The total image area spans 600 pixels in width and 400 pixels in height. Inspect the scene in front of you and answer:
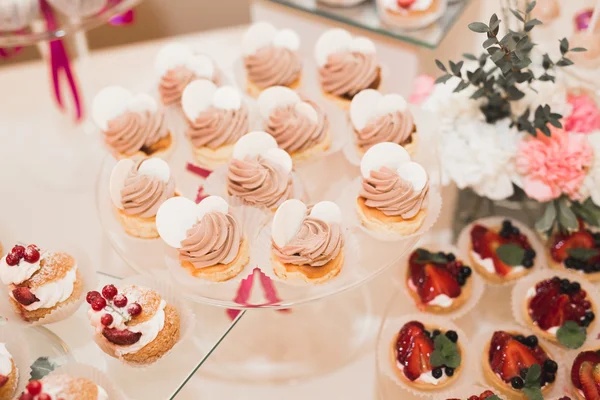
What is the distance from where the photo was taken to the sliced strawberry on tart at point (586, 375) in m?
1.69

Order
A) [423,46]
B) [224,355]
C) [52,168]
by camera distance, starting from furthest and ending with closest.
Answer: [52,168] < [423,46] < [224,355]

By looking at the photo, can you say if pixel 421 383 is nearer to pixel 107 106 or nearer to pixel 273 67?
pixel 273 67

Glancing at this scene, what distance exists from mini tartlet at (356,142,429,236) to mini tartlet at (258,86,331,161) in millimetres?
231

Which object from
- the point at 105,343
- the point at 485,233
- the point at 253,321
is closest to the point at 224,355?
the point at 253,321

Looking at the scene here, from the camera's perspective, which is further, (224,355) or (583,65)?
(583,65)

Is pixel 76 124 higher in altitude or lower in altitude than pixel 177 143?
lower

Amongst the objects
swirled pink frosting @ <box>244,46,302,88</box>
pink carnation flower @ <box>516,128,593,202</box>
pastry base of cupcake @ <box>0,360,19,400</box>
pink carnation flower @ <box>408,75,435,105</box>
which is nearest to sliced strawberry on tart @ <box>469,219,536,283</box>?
pink carnation flower @ <box>516,128,593,202</box>

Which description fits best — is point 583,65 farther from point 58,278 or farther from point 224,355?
point 58,278

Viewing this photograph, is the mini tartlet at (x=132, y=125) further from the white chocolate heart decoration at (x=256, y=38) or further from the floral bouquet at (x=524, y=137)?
the floral bouquet at (x=524, y=137)

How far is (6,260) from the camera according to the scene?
64.7 inches

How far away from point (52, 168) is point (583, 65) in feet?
6.40

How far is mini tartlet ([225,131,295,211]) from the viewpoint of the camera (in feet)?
6.04

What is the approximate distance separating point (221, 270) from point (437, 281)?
2.21ft

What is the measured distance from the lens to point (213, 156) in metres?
2.04
